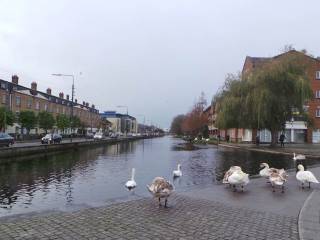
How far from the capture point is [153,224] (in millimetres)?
9516

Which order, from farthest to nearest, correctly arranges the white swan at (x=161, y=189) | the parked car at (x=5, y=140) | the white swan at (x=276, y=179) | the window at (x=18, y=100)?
1. the window at (x=18, y=100)
2. the parked car at (x=5, y=140)
3. the white swan at (x=276, y=179)
4. the white swan at (x=161, y=189)

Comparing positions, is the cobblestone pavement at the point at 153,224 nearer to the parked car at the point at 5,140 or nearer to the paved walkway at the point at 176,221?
the paved walkway at the point at 176,221

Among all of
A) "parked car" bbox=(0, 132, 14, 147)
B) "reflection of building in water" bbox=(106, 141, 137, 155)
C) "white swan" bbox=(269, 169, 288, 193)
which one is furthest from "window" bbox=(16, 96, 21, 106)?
Answer: "white swan" bbox=(269, 169, 288, 193)

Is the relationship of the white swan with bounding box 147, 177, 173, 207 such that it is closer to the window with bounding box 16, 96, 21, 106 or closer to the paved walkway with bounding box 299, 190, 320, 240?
the paved walkway with bounding box 299, 190, 320, 240

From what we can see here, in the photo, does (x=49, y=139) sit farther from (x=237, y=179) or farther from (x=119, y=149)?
(x=237, y=179)

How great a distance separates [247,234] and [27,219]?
4.79 m

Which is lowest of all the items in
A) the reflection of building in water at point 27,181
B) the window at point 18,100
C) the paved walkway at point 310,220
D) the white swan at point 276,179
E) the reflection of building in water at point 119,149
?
the reflection of building in water at point 27,181

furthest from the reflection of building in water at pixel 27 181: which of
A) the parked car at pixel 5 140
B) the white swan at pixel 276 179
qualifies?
the parked car at pixel 5 140

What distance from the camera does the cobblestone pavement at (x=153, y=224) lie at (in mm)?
8508

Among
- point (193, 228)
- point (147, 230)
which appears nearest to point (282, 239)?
point (193, 228)

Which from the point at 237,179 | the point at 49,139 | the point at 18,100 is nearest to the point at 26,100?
the point at 18,100

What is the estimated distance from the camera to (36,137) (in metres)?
73.6

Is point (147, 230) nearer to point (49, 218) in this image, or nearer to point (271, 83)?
point (49, 218)

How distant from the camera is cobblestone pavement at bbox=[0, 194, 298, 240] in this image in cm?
851
